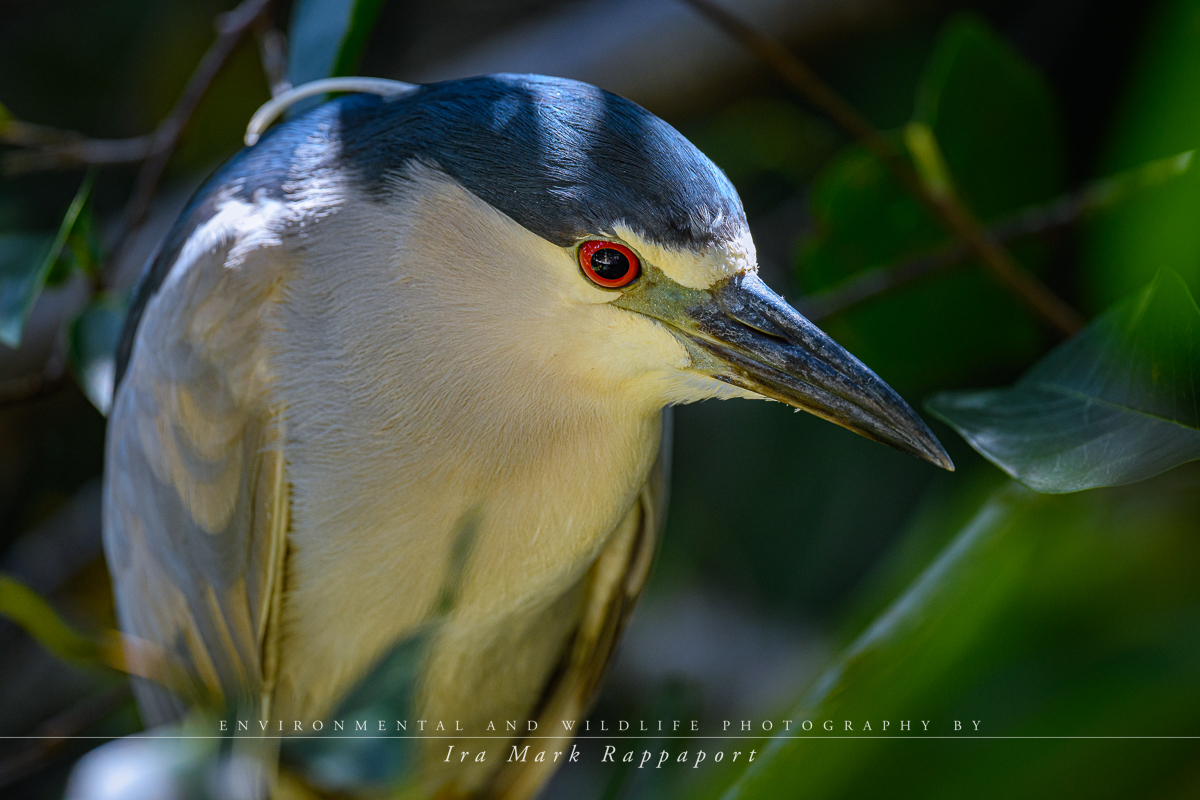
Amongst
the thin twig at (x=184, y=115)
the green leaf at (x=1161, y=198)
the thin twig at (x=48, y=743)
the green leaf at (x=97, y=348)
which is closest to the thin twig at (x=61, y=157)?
the thin twig at (x=184, y=115)

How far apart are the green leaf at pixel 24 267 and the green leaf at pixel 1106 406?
1.01 metres

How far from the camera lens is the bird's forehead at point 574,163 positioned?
0.81m

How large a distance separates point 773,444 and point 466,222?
1493mm

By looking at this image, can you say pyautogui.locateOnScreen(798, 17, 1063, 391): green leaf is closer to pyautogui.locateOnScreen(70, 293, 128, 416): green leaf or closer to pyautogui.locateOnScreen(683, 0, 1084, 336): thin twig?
pyautogui.locateOnScreen(683, 0, 1084, 336): thin twig

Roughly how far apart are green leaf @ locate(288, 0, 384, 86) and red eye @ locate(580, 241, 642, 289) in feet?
1.35

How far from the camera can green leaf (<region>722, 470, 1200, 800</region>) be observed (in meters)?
0.54

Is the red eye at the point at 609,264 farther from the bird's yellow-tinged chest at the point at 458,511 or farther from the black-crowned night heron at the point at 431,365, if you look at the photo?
the bird's yellow-tinged chest at the point at 458,511

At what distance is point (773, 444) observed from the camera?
2.25 metres

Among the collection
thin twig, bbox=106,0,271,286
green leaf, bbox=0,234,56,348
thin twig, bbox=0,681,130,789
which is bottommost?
thin twig, bbox=0,681,130,789

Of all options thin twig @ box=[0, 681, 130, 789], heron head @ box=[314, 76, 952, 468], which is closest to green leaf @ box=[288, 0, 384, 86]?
heron head @ box=[314, 76, 952, 468]

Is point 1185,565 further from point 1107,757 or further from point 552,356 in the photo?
point 552,356

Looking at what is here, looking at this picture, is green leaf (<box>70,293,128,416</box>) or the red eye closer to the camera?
the red eye

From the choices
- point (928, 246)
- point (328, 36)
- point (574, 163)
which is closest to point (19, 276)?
point (328, 36)

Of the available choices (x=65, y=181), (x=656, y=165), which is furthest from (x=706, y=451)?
(x=65, y=181)
